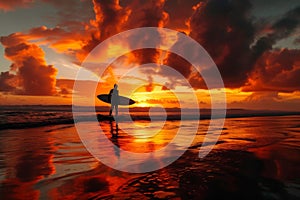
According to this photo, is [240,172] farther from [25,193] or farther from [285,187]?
[25,193]

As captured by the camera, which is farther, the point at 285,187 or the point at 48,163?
the point at 48,163

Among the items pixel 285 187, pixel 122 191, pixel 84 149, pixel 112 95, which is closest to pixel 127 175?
pixel 122 191

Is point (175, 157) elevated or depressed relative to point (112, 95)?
depressed

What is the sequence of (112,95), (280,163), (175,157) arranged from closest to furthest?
1. (280,163)
2. (175,157)
3. (112,95)

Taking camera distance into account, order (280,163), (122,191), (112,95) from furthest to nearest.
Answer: (112,95)
(280,163)
(122,191)

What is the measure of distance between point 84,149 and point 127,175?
505cm

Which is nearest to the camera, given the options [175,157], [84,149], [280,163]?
[280,163]

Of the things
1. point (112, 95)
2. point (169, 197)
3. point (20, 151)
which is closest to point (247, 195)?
point (169, 197)

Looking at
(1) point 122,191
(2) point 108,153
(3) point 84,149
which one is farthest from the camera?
(3) point 84,149

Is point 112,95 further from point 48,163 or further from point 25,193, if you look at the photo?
point 25,193

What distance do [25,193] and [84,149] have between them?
19.6 feet

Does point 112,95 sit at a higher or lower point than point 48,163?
higher

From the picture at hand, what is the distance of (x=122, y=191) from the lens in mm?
5816

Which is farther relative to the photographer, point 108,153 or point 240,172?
point 108,153
